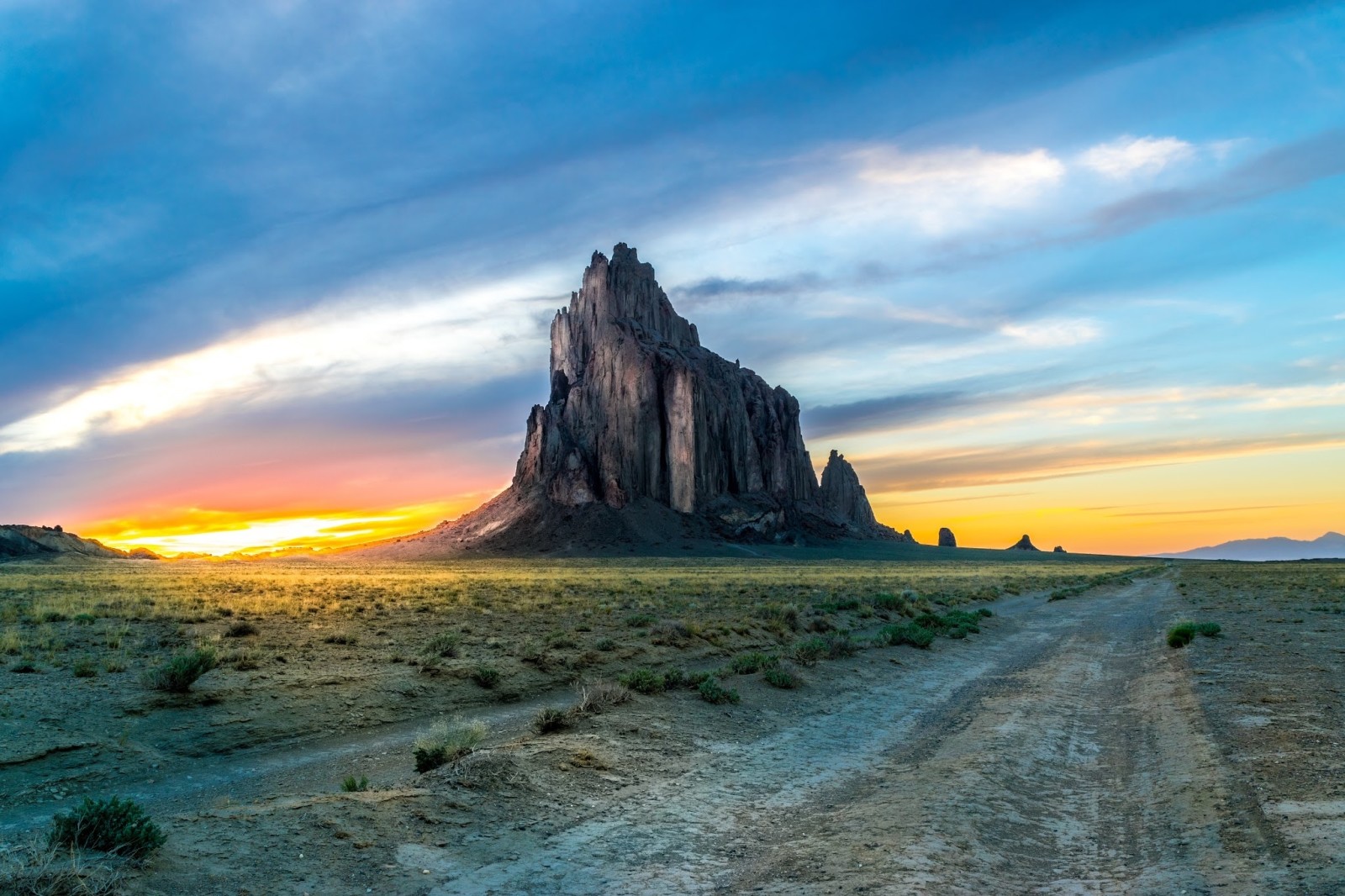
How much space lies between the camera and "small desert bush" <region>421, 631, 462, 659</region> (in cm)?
1938

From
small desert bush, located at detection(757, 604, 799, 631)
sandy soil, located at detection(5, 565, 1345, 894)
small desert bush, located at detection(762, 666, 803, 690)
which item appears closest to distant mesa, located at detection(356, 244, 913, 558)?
small desert bush, located at detection(757, 604, 799, 631)

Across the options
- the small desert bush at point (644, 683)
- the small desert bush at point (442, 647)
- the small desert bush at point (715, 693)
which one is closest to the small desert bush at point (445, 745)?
the small desert bush at point (644, 683)

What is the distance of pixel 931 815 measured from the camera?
8.19 m

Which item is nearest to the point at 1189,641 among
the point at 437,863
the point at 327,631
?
the point at 437,863

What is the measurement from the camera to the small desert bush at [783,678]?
54.5 feet

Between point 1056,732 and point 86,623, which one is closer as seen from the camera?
point 1056,732

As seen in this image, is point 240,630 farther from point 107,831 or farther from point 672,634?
point 107,831

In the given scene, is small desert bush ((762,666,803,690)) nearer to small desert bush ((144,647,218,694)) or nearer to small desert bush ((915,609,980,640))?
small desert bush ((915,609,980,640))

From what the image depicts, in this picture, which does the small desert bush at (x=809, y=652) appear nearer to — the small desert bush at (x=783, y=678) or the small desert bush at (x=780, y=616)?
the small desert bush at (x=783, y=678)

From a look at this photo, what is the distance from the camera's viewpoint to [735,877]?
269 inches

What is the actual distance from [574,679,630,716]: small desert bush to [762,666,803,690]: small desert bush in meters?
3.75

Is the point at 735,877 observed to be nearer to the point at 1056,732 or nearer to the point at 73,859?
the point at 73,859

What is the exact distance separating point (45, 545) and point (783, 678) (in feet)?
530

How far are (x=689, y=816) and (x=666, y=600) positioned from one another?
29378 mm
